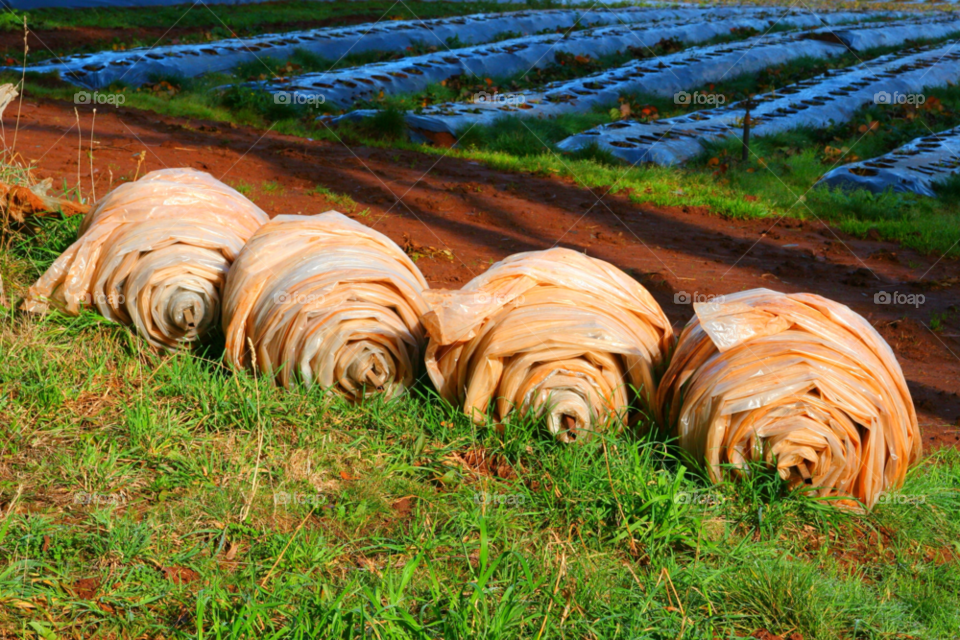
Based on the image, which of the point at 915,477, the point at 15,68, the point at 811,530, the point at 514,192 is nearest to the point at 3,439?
the point at 811,530

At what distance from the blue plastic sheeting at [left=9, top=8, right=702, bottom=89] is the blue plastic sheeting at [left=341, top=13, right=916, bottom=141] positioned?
12.2 feet

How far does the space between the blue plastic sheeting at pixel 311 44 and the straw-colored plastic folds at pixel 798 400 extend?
32.6 ft

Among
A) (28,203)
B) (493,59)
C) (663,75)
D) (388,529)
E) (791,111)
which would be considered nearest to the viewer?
(388,529)

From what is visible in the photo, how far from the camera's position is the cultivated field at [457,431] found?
208cm

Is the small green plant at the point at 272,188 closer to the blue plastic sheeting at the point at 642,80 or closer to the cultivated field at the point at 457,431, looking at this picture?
the cultivated field at the point at 457,431

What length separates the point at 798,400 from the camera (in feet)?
8.06

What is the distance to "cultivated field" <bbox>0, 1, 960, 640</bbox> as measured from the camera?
6.83ft

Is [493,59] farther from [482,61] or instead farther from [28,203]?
Result: [28,203]

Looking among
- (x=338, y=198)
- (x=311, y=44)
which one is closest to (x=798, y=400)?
(x=338, y=198)

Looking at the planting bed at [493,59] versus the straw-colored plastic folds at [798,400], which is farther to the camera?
the planting bed at [493,59]

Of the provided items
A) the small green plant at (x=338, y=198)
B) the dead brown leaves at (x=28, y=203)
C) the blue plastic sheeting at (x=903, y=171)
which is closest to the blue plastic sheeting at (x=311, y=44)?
the small green plant at (x=338, y=198)

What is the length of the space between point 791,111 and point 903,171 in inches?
124

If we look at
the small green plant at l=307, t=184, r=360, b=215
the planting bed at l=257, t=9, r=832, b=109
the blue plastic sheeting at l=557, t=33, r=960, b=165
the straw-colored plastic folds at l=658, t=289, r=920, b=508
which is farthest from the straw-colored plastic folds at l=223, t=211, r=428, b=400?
the planting bed at l=257, t=9, r=832, b=109

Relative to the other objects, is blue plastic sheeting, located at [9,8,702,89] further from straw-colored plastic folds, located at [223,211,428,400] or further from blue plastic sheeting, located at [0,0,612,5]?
straw-colored plastic folds, located at [223,211,428,400]
